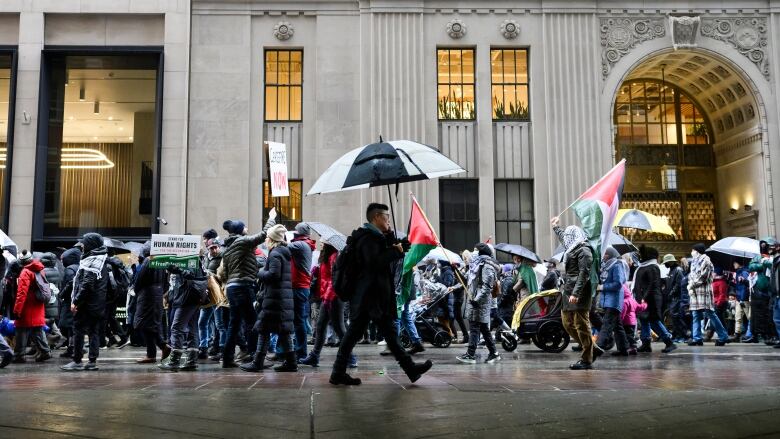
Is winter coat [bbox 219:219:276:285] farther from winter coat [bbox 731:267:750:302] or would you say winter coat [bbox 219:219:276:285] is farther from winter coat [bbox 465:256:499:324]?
winter coat [bbox 731:267:750:302]

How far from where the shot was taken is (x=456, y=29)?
928 inches

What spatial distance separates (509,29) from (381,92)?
4.69 m

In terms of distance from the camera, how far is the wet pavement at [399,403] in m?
5.05

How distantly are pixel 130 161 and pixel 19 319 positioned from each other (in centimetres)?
1647

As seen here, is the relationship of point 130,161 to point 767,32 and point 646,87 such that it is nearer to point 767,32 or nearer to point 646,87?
point 646,87

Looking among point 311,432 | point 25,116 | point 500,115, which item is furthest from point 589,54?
point 311,432

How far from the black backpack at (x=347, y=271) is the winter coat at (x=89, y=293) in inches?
163

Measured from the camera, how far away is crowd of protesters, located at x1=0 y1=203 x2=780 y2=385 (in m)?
7.87

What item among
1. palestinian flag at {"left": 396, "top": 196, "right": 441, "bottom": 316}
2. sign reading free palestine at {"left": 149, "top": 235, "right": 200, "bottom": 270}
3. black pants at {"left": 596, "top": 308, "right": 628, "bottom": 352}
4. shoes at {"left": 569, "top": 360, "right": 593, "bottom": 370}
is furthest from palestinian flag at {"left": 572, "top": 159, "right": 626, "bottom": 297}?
sign reading free palestine at {"left": 149, "top": 235, "right": 200, "bottom": 270}

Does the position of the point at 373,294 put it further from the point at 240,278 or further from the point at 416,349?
the point at 416,349

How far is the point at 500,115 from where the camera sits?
934 inches

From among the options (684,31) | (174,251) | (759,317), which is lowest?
(759,317)

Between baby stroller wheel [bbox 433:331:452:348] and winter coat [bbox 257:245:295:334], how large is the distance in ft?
19.9

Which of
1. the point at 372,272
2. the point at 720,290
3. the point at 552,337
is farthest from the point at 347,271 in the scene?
the point at 720,290
